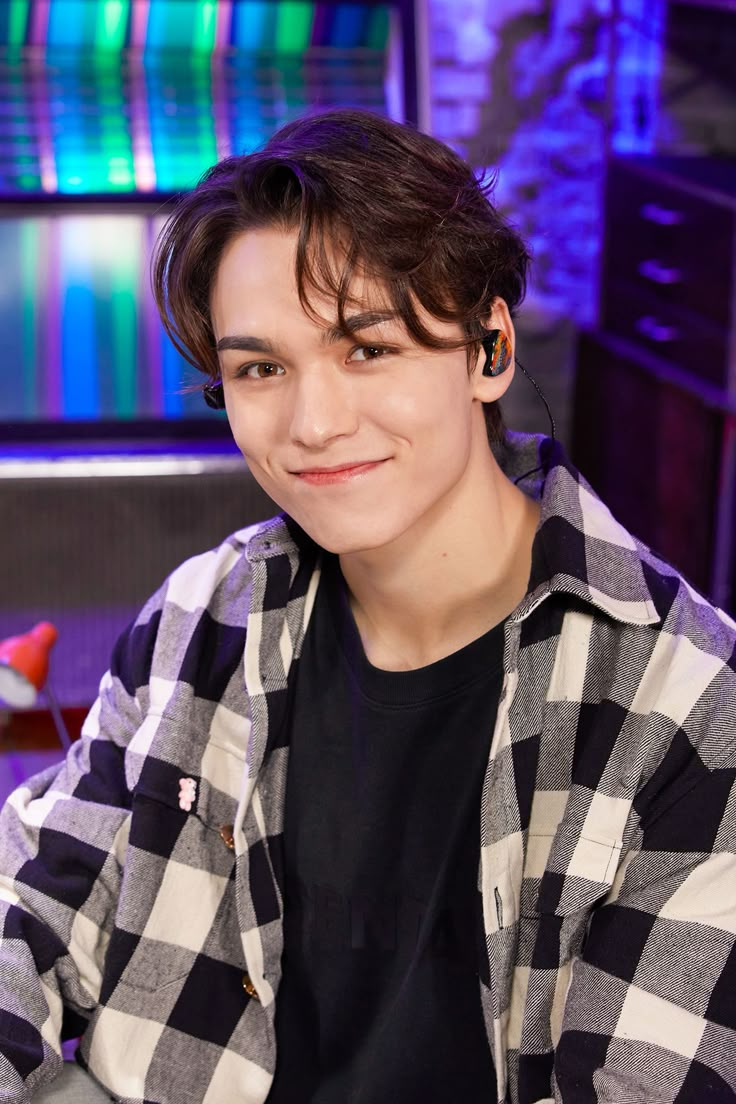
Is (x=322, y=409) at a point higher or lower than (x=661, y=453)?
higher

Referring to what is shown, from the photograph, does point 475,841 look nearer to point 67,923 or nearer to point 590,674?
point 590,674

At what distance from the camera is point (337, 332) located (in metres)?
1.11

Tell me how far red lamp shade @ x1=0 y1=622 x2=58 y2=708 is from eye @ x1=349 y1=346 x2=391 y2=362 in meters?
0.68

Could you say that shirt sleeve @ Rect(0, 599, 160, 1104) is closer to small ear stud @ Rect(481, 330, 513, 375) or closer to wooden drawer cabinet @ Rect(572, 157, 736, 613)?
small ear stud @ Rect(481, 330, 513, 375)

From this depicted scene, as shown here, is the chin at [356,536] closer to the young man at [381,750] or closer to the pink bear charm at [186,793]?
the young man at [381,750]

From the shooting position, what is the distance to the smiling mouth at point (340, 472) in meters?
1.15

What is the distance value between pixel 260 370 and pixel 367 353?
110mm

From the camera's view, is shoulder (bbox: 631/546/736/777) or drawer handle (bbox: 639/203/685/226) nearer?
shoulder (bbox: 631/546/736/777)

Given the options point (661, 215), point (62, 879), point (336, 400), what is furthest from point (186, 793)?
point (661, 215)

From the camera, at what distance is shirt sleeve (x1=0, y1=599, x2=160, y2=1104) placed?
120 centimetres

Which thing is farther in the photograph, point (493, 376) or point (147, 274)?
point (147, 274)

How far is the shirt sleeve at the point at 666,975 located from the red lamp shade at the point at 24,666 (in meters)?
0.82

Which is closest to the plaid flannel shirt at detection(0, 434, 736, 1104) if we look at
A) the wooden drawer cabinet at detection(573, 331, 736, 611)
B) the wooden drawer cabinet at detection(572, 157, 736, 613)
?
the wooden drawer cabinet at detection(572, 157, 736, 613)

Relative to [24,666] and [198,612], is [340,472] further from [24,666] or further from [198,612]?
[24,666]
